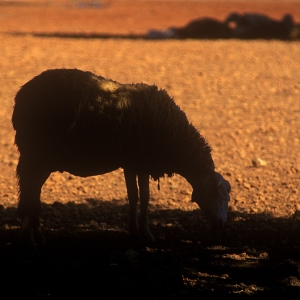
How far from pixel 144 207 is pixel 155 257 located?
2.08 feet

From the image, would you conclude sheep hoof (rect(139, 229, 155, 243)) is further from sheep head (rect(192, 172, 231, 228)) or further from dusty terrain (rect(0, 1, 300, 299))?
sheep head (rect(192, 172, 231, 228))

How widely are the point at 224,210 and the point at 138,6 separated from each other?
3279 cm

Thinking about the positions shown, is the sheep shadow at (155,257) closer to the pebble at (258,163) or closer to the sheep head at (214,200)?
the sheep head at (214,200)

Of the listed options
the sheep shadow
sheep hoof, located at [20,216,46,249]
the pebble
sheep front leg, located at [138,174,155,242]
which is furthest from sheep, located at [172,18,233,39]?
sheep hoof, located at [20,216,46,249]

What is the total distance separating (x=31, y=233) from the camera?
6.71 m

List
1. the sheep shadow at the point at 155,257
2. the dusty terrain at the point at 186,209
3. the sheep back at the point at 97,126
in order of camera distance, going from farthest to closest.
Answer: the sheep back at the point at 97,126
the dusty terrain at the point at 186,209
the sheep shadow at the point at 155,257

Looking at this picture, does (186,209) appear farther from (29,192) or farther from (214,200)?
(29,192)

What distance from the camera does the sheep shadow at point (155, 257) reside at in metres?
5.70

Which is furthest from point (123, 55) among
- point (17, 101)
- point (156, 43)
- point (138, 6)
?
point (138, 6)

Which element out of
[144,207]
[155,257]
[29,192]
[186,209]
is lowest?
[155,257]

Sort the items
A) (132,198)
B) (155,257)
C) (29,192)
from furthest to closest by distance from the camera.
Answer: (132,198)
(29,192)
(155,257)

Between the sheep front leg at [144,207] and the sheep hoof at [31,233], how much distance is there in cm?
93

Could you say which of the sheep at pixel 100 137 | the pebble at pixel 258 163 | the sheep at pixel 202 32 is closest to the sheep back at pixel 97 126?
the sheep at pixel 100 137

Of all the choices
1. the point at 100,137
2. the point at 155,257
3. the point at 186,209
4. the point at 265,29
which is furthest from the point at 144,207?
the point at 265,29
